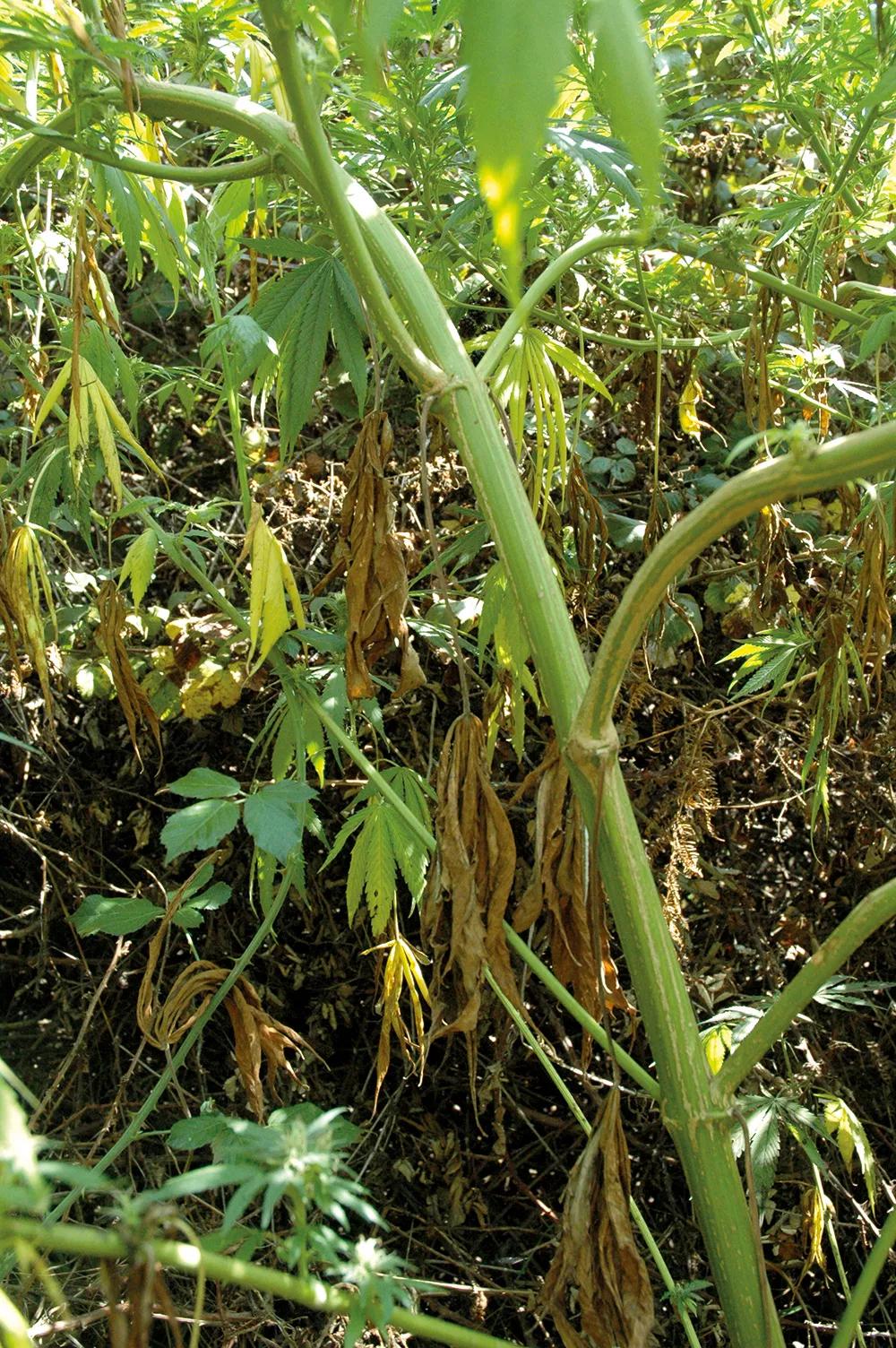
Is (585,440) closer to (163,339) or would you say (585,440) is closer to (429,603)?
(429,603)

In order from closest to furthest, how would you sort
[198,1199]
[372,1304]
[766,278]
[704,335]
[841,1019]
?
[372,1304]
[766,278]
[198,1199]
[704,335]
[841,1019]

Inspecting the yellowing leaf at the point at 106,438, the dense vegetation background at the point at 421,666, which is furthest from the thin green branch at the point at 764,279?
the yellowing leaf at the point at 106,438

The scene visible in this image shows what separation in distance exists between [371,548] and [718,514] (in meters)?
0.35

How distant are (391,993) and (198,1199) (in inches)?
18.2

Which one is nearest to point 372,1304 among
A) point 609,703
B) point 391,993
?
point 609,703

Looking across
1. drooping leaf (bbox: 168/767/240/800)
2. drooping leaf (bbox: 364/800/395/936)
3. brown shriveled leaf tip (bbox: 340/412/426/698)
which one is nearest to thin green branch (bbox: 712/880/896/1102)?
brown shriveled leaf tip (bbox: 340/412/426/698)

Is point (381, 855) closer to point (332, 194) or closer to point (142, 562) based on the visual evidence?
point (142, 562)

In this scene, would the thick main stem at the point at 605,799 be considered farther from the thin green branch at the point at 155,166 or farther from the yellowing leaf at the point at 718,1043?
the yellowing leaf at the point at 718,1043

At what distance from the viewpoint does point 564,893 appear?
2.65 ft

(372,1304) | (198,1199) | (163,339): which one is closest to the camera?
(372,1304)

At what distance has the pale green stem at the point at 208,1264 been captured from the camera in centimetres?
43

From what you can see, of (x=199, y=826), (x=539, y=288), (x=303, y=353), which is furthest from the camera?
(x=199, y=826)

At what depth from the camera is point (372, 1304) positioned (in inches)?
24.1

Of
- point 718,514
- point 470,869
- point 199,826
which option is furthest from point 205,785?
point 718,514
